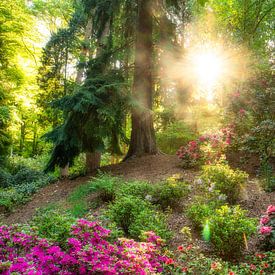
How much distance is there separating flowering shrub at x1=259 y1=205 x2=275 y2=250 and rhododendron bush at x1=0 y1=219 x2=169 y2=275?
1.59 meters

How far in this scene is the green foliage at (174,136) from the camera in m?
11.4

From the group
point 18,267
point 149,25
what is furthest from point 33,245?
point 149,25

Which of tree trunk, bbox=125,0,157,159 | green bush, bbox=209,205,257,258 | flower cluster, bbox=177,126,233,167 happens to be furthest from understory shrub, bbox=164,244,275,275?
tree trunk, bbox=125,0,157,159

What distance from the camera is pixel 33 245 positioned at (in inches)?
120

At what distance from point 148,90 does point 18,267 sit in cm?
710

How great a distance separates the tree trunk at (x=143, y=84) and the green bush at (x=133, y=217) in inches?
148

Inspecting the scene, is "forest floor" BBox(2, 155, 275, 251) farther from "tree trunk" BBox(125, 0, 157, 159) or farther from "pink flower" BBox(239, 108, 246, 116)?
"pink flower" BBox(239, 108, 246, 116)

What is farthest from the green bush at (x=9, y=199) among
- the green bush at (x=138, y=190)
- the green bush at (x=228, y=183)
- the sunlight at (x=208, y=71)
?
the sunlight at (x=208, y=71)

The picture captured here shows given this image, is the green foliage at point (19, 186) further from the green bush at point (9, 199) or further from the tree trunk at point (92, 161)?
the tree trunk at point (92, 161)

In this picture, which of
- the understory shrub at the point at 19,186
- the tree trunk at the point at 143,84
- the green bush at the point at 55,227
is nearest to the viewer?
the green bush at the point at 55,227

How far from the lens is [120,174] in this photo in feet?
25.2

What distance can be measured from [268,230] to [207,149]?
3575 mm

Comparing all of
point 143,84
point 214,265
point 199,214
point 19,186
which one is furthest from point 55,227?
point 19,186

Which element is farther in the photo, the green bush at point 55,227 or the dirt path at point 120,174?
the dirt path at point 120,174
